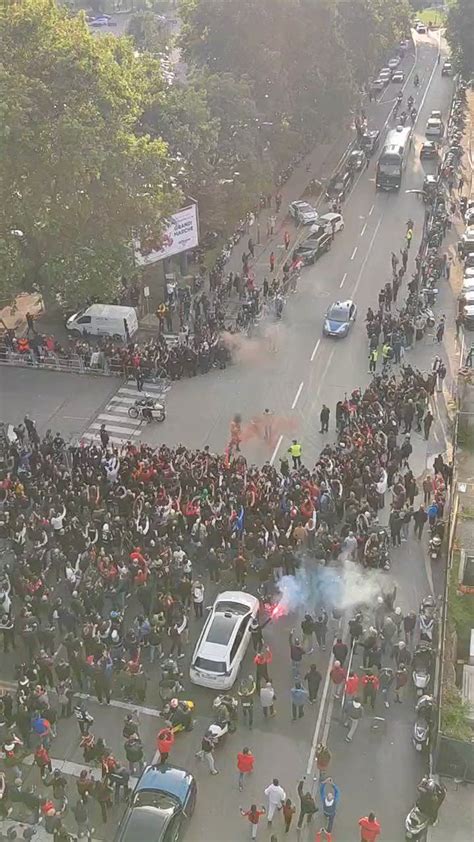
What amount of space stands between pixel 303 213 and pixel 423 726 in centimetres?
3661

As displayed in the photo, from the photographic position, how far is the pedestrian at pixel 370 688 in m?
18.2

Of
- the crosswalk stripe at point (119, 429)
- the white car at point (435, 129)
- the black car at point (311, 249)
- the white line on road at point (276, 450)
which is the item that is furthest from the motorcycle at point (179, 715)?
the white car at point (435, 129)

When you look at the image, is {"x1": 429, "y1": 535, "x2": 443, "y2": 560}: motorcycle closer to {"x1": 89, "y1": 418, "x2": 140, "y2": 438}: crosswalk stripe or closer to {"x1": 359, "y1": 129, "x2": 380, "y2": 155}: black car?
{"x1": 89, "y1": 418, "x2": 140, "y2": 438}: crosswalk stripe

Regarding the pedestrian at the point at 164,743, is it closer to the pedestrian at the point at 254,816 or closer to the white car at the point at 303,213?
the pedestrian at the point at 254,816

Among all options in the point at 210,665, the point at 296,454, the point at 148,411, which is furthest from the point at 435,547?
the point at 148,411

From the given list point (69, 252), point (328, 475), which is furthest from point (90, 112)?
point (328, 475)

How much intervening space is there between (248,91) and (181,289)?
46.7 ft

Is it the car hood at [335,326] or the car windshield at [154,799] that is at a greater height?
the car windshield at [154,799]

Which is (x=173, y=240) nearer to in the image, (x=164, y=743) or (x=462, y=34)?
(x=164, y=743)

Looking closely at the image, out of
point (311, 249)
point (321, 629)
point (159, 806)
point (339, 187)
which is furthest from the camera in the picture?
point (339, 187)

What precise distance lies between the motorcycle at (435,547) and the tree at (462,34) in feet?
185

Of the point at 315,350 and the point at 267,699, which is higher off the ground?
the point at 267,699

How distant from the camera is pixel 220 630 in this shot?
1966 centimetres

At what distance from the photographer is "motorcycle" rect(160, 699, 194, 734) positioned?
18.1 metres
